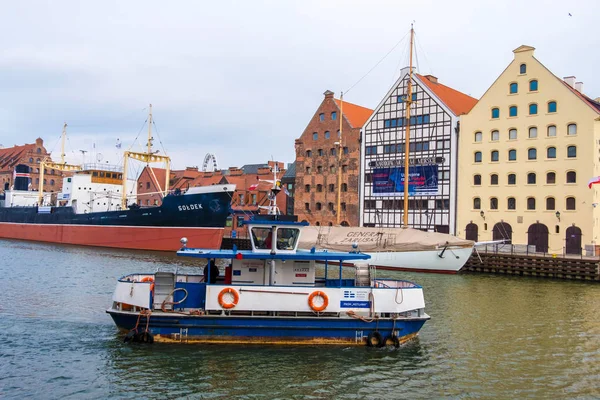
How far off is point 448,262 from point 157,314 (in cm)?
2604

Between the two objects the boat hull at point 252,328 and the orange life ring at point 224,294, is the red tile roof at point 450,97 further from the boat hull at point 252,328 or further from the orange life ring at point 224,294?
the orange life ring at point 224,294

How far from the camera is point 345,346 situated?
16.9 m

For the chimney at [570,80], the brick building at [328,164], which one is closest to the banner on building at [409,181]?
the brick building at [328,164]

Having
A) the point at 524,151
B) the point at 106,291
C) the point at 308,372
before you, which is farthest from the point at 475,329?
the point at 524,151

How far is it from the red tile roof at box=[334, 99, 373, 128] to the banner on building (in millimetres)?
6823

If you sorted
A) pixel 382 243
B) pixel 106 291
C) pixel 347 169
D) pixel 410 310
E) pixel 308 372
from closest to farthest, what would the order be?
pixel 308 372 → pixel 410 310 → pixel 106 291 → pixel 382 243 → pixel 347 169

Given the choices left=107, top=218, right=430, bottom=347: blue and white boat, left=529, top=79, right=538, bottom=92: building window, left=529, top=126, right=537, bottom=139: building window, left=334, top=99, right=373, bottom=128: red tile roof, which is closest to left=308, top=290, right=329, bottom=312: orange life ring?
left=107, top=218, right=430, bottom=347: blue and white boat

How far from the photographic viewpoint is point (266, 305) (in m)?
16.9

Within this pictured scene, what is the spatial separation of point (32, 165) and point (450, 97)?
289 ft

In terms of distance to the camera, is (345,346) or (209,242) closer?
(345,346)

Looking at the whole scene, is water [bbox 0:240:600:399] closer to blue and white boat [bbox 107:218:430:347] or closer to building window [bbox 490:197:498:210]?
blue and white boat [bbox 107:218:430:347]

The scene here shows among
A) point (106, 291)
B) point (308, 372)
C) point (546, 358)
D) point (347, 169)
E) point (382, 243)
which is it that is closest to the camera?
point (308, 372)

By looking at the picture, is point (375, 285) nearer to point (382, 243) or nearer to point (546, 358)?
point (546, 358)

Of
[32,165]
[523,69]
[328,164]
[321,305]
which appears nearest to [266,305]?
[321,305]
